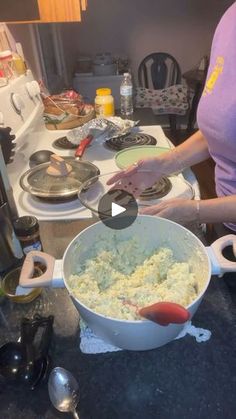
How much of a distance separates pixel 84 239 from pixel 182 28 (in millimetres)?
3933

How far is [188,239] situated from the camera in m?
0.60

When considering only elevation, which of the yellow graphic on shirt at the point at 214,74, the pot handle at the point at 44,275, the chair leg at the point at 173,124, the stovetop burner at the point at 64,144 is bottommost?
the chair leg at the point at 173,124

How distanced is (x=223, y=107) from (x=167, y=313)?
2.11 feet

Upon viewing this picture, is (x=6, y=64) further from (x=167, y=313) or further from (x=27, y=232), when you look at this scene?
(x=167, y=313)

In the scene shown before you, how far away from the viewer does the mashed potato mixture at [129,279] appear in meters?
0.51

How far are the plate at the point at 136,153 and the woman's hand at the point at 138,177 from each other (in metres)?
0.19

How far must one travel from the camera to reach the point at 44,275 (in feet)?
1.73

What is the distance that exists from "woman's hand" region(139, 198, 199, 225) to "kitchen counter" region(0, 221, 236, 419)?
0.24 metres

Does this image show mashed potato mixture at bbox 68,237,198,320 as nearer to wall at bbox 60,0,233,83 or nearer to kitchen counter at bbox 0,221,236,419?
kitchen counter at bbox 0,221,236,419

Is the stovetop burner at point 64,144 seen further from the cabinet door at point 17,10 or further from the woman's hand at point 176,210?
the woman's hand at point 176,210

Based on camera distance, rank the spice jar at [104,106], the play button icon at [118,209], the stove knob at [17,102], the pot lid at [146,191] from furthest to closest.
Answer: the spice jar at [104,106], the stove knob at [17,102], the pot lid at [146,191], the play button icon at [118,209]

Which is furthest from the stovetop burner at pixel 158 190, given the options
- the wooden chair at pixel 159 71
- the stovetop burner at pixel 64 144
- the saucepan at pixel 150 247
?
the wooden chair at pixel 159 71

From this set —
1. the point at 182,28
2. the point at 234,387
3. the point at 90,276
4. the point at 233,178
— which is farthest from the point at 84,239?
the point at 182,28

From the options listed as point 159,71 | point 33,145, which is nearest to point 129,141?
point 33,145
